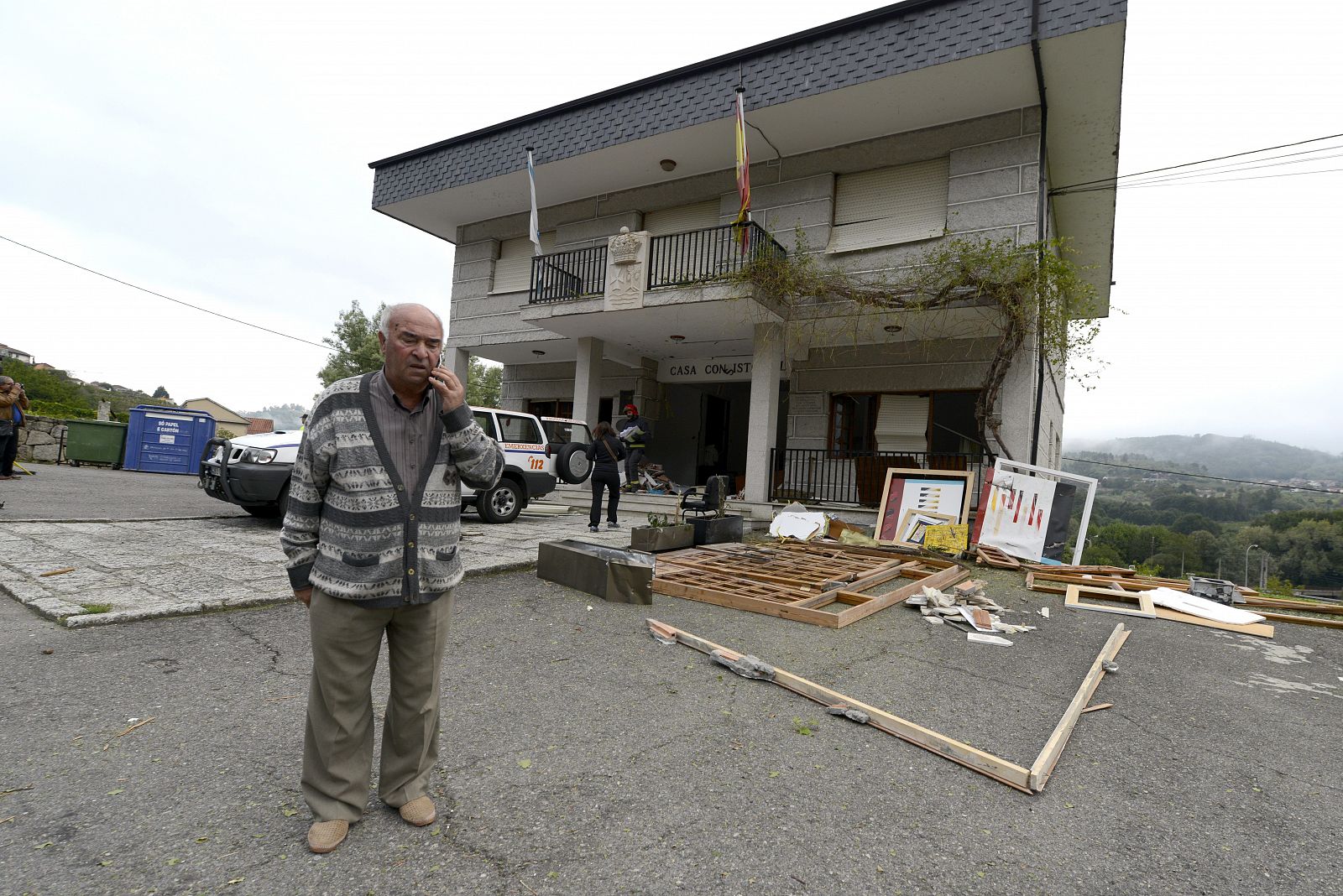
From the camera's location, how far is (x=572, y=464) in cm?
1100

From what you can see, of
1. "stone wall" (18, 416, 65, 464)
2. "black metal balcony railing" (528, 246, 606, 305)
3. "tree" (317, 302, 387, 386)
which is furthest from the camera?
"tree" (317, 302, 387, 386)

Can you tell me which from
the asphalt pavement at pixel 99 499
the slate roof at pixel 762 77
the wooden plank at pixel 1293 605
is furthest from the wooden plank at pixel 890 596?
the asphalt pavement at pixel 99 499

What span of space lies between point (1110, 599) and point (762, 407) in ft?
20.6

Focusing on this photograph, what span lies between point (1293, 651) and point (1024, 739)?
12.3 ft

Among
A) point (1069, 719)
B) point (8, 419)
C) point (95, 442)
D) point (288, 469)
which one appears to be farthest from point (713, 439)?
point (95, 442)

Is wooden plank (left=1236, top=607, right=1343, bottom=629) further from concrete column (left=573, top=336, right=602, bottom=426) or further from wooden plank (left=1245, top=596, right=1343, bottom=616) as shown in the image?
concrete column (left=573, top=336, right=602, bottom=426)

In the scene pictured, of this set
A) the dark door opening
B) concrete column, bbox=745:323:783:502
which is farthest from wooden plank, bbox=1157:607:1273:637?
the dark door opening

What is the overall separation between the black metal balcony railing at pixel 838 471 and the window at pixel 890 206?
12.9 feet

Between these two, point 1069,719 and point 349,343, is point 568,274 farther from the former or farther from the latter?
point 349,343

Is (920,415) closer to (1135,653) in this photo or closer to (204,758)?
(1135,653)

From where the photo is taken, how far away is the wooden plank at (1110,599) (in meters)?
5.84

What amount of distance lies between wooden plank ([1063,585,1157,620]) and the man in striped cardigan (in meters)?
6.17

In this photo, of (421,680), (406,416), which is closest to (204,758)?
(421,680)

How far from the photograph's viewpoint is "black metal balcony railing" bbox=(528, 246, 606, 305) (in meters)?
13.3
